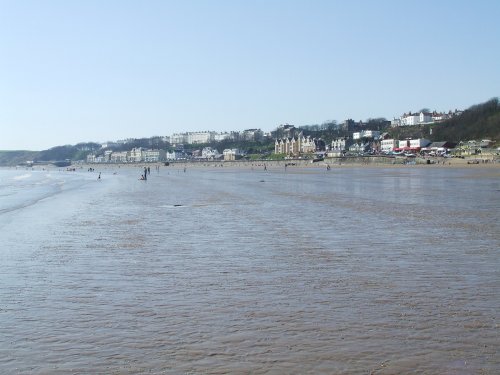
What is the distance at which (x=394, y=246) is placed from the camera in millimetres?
12312

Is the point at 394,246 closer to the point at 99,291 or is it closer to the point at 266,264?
the point at 266,264

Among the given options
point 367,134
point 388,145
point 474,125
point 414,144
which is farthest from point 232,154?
point 474,125

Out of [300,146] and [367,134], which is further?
[367,134]

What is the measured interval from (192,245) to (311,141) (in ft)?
535

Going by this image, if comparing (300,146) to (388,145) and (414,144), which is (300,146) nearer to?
(388,145)

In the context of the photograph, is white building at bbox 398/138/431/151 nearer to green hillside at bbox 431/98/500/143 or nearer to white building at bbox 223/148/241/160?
green hillside at bbox 431/98/500/143

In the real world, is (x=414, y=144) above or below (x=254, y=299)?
above

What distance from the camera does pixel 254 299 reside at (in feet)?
26.1

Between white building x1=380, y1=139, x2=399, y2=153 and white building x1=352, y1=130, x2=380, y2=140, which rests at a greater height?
white building x1=352, y1=130, x2=380, y2=140

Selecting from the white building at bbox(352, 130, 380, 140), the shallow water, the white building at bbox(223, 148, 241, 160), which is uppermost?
the white building at bbox(352, 130, 380, 140)

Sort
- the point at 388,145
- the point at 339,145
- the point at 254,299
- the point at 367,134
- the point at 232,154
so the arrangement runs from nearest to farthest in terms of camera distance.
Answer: the point at 254,299
the point at 388,145
the point at 339,145
the point at 367,134
the point at 232,154

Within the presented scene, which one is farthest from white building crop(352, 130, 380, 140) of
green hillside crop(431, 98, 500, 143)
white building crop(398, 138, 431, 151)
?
white building crop(398, 138, 431, 151)

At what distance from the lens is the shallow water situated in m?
5.68

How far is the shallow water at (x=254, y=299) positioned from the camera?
5680mm
